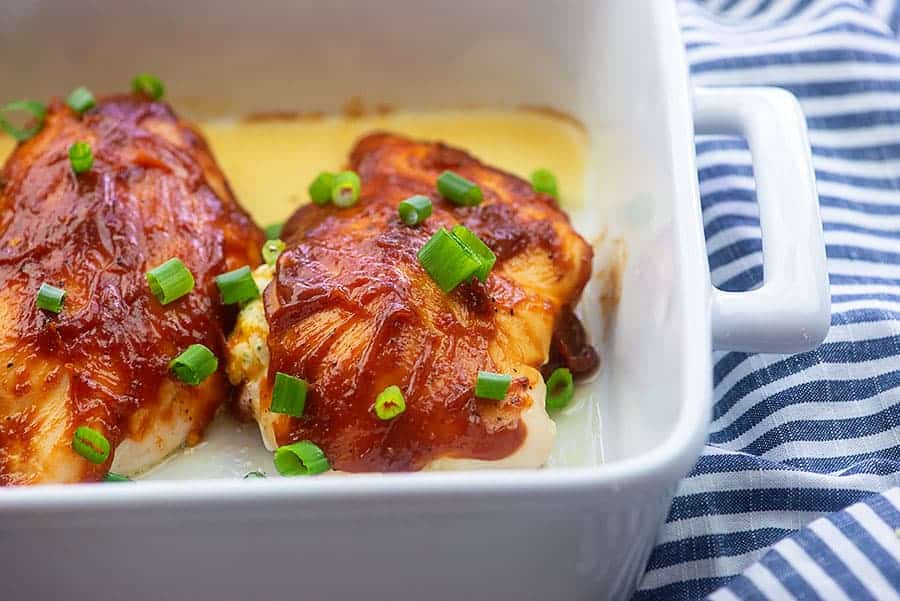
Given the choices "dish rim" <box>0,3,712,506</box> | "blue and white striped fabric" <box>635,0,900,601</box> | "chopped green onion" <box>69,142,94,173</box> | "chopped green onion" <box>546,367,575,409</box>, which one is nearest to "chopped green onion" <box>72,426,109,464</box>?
"dish rim" <box>0,3,712,506</box>

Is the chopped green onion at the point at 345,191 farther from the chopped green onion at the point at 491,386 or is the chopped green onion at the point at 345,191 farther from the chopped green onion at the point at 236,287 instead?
the chopped green onion at the point at 491,386

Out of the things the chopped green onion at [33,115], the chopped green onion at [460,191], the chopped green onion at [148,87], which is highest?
the chopped green onion at [148,87]

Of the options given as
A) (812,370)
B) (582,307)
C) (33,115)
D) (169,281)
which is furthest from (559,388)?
(33,115)

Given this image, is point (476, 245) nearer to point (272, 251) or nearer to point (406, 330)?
point (406, 330)

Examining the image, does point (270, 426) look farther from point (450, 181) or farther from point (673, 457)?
point (673, 457)

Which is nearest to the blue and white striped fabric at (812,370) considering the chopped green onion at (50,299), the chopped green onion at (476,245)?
Answer: the chopped green onion at (476,245)

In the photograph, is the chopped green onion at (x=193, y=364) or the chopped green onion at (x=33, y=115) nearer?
the chopped green onion at (x=193, y=364)

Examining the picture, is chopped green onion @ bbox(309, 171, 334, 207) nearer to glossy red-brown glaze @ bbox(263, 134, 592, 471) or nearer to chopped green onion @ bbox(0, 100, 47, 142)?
glossy red-brown glaze @ bbox(263, 134, 592, 471)
